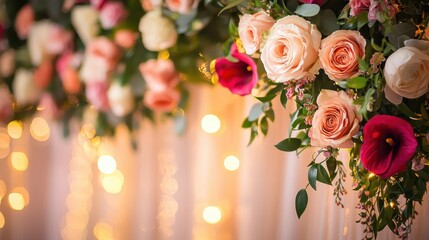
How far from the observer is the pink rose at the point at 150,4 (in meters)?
1.24

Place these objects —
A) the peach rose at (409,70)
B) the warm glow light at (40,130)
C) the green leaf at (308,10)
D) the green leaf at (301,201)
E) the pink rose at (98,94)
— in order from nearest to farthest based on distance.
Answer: the peach rose at (409,70)
the green leaf at (308,10)
the green leaf at (301,201)
the pink rose at (98,94)
the warm glow light at (40,130)

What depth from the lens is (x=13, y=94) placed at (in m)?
1.46

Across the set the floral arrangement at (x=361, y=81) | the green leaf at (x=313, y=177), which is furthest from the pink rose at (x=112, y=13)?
the green leaf at (x=313, y=177)

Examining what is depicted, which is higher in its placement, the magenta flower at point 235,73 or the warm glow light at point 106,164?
the magenta flower at point 235,73

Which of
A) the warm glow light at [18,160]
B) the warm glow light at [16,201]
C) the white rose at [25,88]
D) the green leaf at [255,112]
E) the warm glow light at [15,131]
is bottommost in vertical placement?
the warm glow light at [16,201]

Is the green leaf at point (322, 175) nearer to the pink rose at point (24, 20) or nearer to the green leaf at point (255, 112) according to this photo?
the green leaf at point (255, 112)

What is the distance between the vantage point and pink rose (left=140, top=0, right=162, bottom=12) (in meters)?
1.24

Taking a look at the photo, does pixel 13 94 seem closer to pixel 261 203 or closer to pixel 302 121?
pixel 261 203

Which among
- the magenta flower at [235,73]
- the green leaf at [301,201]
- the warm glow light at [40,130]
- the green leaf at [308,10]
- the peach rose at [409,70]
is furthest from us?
the warm glow light at [40,130]

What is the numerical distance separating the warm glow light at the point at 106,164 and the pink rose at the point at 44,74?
262 mm

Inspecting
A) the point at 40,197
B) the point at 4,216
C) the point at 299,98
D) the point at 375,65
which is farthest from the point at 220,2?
the point at 4,216

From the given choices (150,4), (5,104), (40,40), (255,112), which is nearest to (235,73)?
(255,112)

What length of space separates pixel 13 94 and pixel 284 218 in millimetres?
839

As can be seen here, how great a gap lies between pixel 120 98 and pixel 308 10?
619 millimetres
